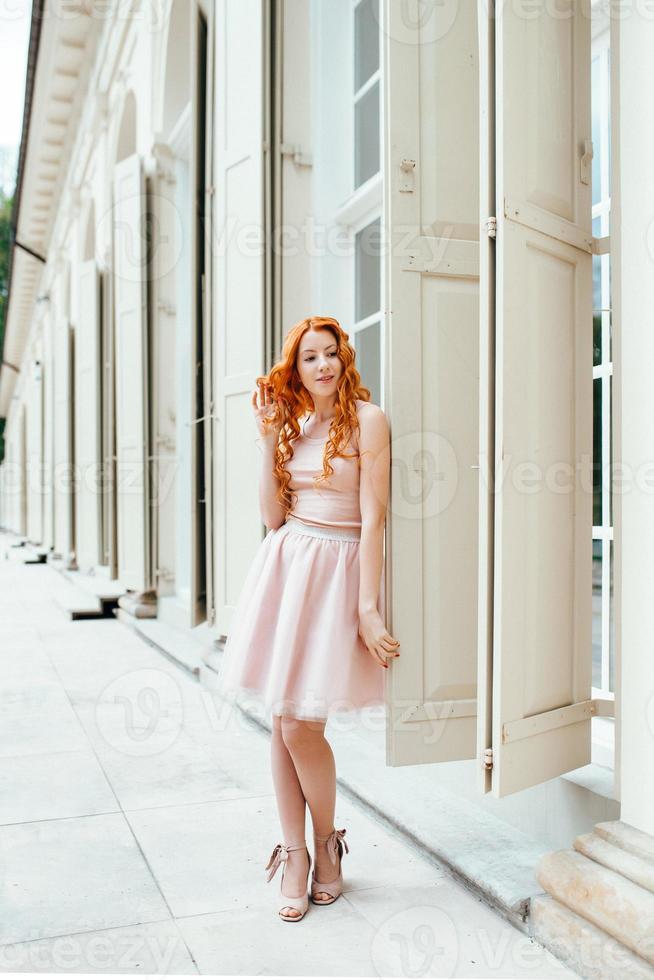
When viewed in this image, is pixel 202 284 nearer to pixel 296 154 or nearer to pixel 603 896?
pixel 296 154

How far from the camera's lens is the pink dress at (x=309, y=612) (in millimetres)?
2318

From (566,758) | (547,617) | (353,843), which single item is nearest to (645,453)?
(547,617)

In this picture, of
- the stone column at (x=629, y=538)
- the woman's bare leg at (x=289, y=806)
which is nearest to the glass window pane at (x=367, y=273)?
the stone column at (x=629, y=538)

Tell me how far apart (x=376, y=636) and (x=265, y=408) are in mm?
692

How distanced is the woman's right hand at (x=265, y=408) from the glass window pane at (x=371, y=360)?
2016 mm

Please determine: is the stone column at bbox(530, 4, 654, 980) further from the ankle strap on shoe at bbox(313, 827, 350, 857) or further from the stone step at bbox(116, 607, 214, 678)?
the stone step at bbox(116, 607, 214, 678)

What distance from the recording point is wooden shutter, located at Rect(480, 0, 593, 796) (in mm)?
2162

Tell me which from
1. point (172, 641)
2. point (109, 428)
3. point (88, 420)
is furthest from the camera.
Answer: point (88, 420)

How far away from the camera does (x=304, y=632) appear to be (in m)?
2.37

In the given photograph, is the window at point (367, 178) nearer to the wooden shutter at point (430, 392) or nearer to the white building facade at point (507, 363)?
the white building facade at point (507, 363)

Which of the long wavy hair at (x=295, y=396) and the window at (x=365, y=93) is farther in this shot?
the window at (x=365, y=93)

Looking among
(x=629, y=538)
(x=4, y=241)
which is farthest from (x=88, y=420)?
(x=4, y=241)

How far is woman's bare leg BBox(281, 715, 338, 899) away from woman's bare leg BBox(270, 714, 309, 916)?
26 millimetres

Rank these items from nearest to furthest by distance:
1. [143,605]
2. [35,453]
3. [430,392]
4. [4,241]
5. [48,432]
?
[430,392]
[143,605]
[48,432]
[35,453]
[4,241]
